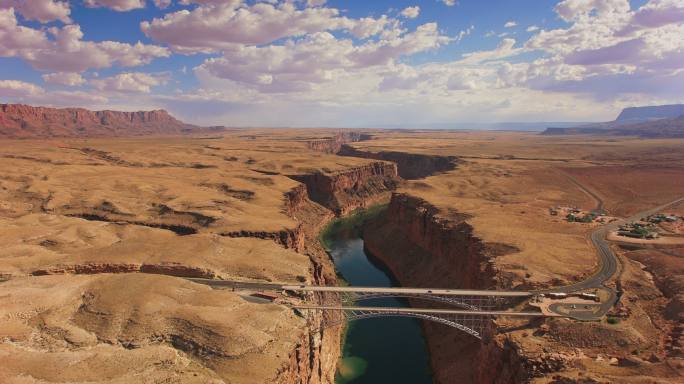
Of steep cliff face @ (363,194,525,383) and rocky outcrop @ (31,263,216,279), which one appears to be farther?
rocky outcrop @ (31,263,216,279)

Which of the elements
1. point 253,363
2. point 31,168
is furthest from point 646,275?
point 31,168

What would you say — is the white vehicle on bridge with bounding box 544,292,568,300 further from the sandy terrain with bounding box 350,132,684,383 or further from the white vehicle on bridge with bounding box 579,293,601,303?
the sandy terrain with bounding box 350,132,684,383

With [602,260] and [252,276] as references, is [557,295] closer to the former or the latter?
[602,260]

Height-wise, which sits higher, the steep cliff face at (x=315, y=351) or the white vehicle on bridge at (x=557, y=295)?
the white vehicle on bridge at (x=557, y=295)

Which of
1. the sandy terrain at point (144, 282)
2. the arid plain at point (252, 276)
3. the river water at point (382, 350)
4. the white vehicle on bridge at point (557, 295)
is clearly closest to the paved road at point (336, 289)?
the white vehicle on bridge at point (557, 295)

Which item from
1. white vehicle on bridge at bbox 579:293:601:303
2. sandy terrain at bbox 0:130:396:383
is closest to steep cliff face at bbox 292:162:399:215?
sandy terrain at bbox 0:130:396:383

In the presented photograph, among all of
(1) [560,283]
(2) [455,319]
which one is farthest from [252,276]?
(1) [560,283]

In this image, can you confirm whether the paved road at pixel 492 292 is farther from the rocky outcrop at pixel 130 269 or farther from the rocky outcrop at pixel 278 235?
the rocky outcrop at pixel 278 235
